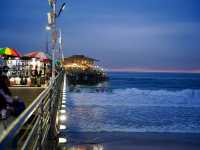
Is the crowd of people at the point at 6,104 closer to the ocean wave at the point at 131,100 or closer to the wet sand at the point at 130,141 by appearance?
the wet sand at the point at 130,141

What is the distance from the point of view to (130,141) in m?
15.8

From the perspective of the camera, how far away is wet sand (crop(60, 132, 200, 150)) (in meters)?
14.7

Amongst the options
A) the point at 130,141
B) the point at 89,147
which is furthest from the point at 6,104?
the point at 130,141

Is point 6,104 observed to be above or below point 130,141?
above

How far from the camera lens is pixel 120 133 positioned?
60.0 ft

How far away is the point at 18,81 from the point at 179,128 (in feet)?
25.6

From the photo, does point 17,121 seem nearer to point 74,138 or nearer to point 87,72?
point 74,138

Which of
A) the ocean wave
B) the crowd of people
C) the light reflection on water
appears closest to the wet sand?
the light reflection on water

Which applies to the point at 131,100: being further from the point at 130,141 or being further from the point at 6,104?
the point at 6,104

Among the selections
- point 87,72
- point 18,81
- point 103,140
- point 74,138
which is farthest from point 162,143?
point 87,72

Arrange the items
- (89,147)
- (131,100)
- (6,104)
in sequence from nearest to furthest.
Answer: (6,104) < (89,147) < (131,100)

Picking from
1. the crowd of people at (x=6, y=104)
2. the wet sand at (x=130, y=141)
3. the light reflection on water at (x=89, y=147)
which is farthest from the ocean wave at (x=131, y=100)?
the crowd of people at (x=6, y=104)

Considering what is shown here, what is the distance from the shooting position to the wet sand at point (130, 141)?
48.2ft

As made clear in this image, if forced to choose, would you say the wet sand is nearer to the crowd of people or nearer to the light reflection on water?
the light reflection on water
